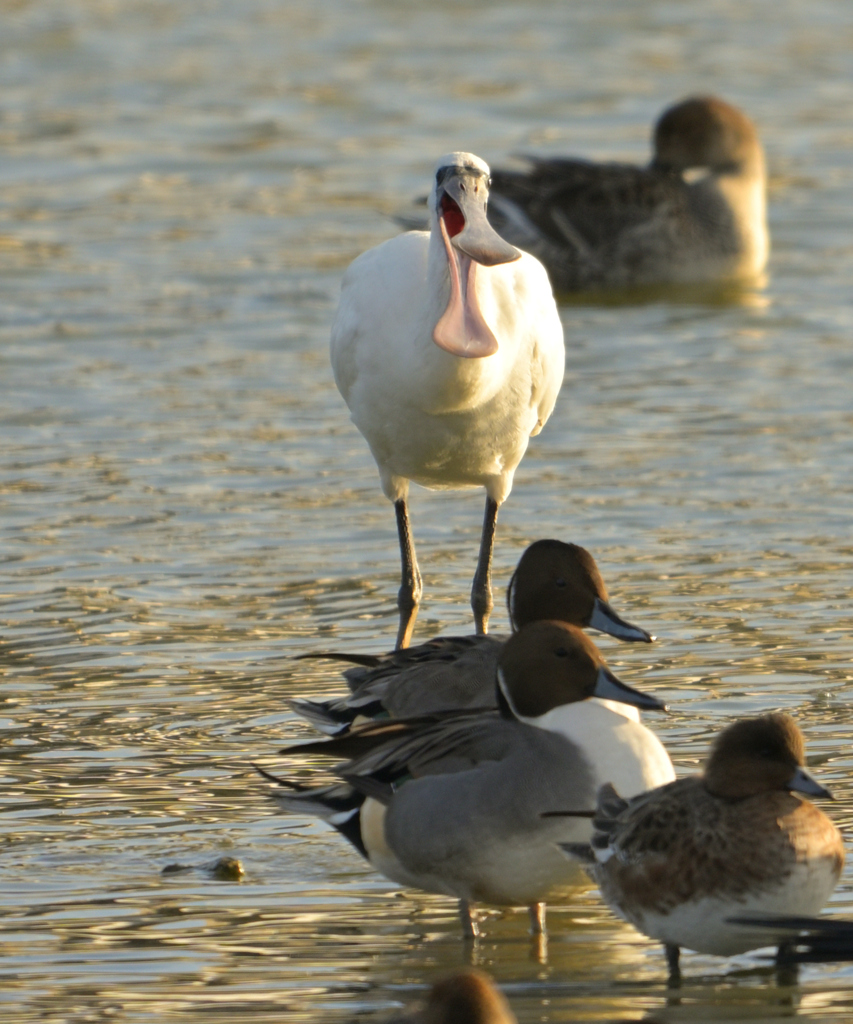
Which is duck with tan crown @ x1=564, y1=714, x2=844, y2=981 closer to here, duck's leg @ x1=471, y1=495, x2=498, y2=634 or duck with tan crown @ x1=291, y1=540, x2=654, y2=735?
duck with tan crown @ x1=291, y1=540, x2=654, y2=735

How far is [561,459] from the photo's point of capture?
35.7ft

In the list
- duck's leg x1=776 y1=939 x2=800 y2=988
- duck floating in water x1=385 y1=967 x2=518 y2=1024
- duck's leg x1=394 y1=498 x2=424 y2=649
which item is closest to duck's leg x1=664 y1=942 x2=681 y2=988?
duck's leg x1=776 y1=939 x2=800 y2=988

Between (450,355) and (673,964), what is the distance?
2998 mm

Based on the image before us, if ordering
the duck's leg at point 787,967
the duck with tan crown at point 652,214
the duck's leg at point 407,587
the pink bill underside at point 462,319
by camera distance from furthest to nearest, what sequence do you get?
the duck with tan crown at point 652,214, the duck's leg at point 407,587, the pink bill underside at point 462,319, the duck's leg at point 787,967

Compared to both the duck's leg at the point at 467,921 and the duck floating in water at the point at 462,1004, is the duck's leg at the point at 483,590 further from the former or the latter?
the duck floating in water at the point at 462,1004

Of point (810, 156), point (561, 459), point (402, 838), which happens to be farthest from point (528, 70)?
point (402, 838)

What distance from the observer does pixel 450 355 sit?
778cm

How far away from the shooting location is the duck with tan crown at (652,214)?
1567cm

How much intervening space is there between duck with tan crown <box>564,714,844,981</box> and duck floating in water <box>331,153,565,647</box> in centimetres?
265

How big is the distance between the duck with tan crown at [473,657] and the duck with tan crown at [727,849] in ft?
3.47

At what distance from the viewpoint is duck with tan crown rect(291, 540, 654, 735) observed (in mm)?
6383

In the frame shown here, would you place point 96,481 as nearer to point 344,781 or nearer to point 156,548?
point 156,548

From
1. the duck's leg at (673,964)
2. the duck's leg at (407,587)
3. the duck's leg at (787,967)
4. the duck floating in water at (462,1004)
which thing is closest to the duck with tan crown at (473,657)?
the duck's leg at (673,964)

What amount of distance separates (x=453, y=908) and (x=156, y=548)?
12.2 ft
